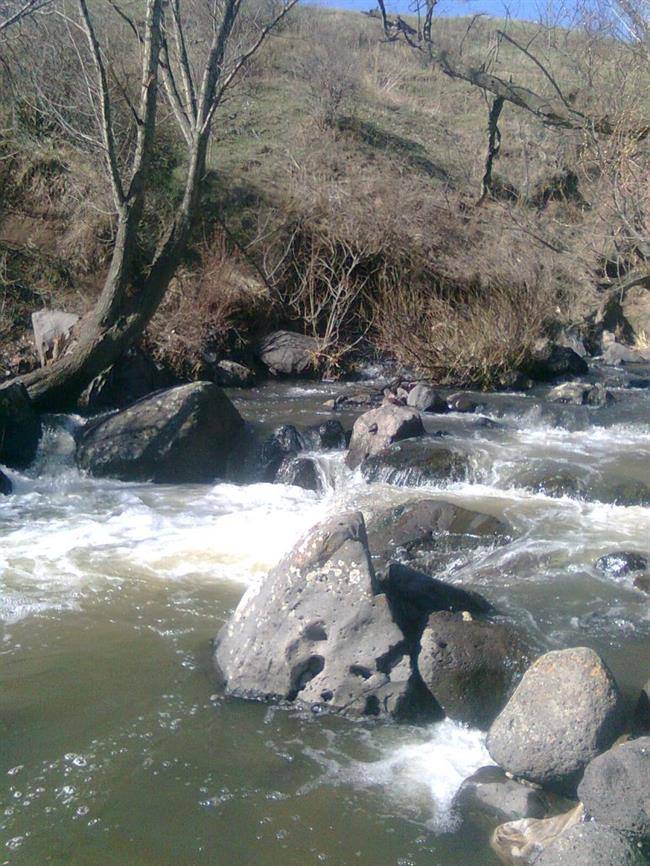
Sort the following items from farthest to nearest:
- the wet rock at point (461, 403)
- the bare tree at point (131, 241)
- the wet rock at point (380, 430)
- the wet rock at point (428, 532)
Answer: the wet rock at point (461, 403)
the bare tree at point (131, 241)
the wet rock at point (380, 430)
the wet rock at point (428, 532)

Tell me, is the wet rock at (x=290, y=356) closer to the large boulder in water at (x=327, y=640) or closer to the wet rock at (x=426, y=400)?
the wet rock at (x=426, y=400)

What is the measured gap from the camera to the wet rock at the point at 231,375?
543 inches

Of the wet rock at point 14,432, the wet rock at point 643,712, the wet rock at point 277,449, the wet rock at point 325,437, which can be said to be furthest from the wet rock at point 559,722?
the wet rock at point 14,432

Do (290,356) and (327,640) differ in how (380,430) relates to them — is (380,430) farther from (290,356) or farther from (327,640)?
(327,640)

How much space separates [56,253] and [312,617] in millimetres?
12106

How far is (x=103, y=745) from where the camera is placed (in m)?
4.56

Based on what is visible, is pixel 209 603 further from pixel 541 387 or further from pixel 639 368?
pixel 639 368

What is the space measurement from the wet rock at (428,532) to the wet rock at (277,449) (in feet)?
8.21

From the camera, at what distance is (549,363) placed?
1430 centimetres

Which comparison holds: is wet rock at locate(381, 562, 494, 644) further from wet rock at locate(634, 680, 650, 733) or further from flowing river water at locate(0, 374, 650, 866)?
wet rock at locate(634, 680, 650, 733)

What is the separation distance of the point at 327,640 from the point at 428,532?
8.93ft

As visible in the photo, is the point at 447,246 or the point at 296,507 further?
the point at 447,246

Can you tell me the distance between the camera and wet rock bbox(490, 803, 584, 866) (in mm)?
3768

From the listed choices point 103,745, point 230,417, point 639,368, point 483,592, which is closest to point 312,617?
point 103,745
